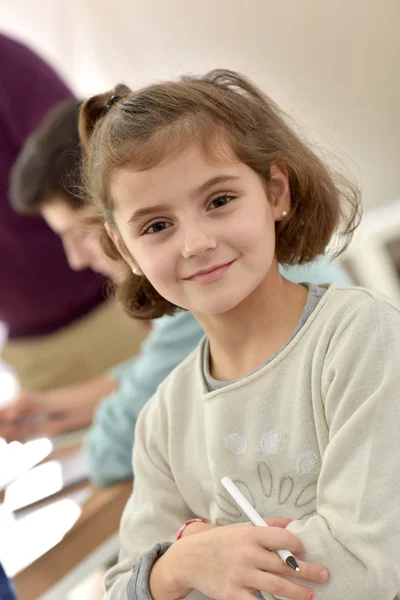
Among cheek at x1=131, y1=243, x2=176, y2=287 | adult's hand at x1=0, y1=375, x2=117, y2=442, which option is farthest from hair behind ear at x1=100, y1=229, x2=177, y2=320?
adult's hand at x1=0, y1=375, x2=117, y2=442

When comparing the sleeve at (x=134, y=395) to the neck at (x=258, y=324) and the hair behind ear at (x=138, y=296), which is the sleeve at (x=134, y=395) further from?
the neck at (x=258, y=324)

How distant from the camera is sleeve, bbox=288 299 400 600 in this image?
51cm

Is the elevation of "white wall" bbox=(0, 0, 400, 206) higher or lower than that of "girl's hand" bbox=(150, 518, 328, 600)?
higher

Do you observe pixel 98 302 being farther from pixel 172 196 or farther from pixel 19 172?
pixel 172 196

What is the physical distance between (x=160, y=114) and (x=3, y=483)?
0.75 meters

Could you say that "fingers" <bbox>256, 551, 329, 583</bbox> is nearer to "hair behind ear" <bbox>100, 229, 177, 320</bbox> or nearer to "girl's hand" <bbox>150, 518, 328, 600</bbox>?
"girl's hand" <bbox>150, 518, 328, 600</bbox>

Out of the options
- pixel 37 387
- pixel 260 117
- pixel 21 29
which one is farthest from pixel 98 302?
Answer: pixel 260 117

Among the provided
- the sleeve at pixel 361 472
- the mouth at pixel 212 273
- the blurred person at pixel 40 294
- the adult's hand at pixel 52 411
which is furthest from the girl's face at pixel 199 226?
the blurred person at pixel 40 294

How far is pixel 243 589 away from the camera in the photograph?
0.54 meters

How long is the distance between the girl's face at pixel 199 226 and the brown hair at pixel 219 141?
1 centimetres

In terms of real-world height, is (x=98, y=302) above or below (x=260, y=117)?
below

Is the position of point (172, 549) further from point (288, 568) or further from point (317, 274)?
point (317, 274)

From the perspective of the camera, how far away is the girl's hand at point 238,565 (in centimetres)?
52

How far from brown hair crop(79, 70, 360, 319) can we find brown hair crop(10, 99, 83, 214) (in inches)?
19.1
